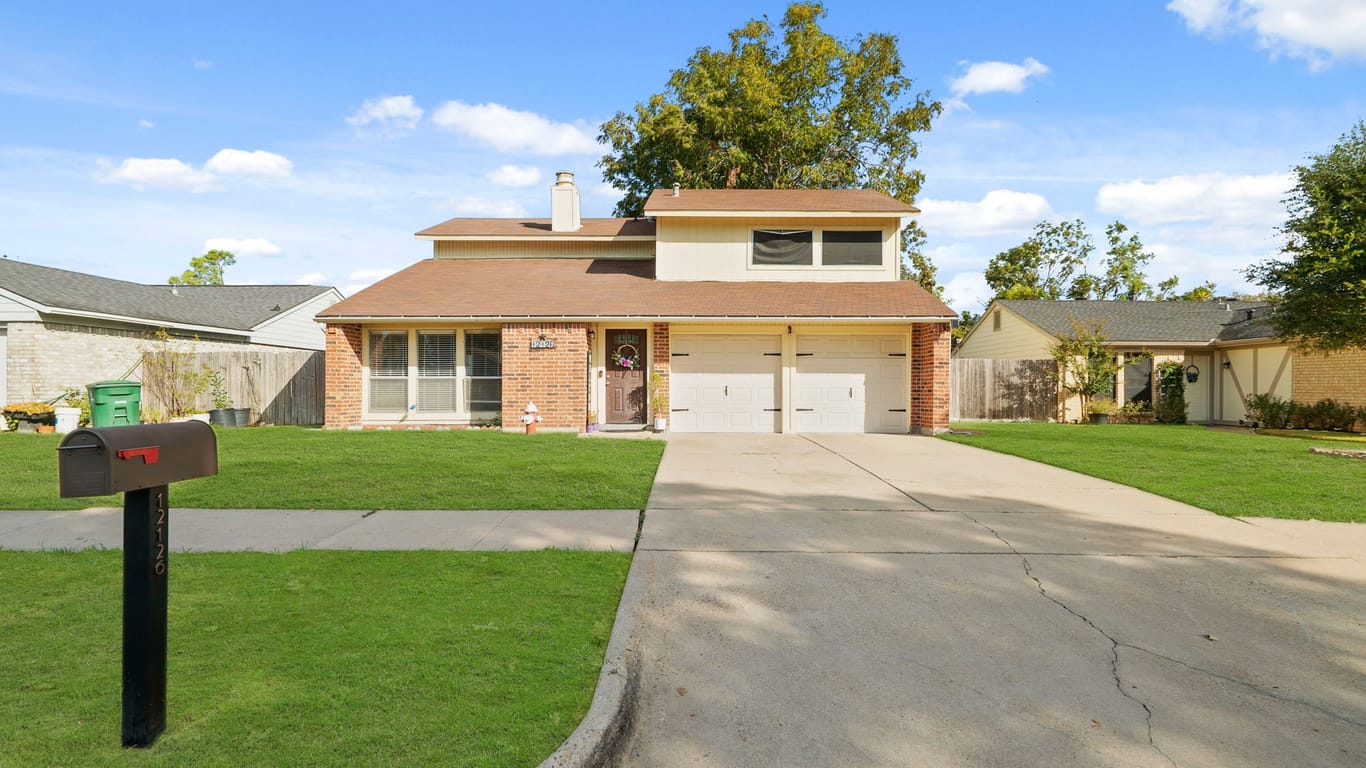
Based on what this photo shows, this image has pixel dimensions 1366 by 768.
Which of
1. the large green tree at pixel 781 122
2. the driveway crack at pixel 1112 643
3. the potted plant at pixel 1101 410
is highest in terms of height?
the large green tree at pixel 781 122

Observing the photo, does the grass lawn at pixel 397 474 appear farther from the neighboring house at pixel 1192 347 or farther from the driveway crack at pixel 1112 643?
the neighboring house at pixel 1192 347

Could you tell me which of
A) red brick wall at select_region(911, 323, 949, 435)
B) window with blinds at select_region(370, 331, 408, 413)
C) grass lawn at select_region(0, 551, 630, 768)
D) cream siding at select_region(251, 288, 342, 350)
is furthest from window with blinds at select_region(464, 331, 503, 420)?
cream siding at select_region(251, 288, 342, 350)

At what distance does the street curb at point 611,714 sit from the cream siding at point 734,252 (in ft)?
44.4

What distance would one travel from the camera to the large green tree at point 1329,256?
14.2 meters

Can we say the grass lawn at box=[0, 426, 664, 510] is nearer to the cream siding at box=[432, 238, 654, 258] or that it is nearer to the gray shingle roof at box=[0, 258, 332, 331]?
the gray shingle roof at box=[0, 258, 332, 331]

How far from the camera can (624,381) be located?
15.5m

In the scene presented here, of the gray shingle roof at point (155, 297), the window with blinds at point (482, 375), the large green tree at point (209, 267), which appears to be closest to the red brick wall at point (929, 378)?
the window with blinds at point (482, 375)

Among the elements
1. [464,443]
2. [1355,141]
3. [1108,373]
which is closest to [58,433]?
[464,443]

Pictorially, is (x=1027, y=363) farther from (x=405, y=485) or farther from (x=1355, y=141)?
(x=405, y=485)

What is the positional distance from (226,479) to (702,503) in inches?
226

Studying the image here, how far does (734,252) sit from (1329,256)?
40.8ft

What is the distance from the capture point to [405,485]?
314 inches

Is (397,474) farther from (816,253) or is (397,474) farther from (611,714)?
(816,253)

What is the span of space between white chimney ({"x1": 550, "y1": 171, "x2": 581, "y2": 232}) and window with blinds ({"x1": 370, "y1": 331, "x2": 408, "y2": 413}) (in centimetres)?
572
